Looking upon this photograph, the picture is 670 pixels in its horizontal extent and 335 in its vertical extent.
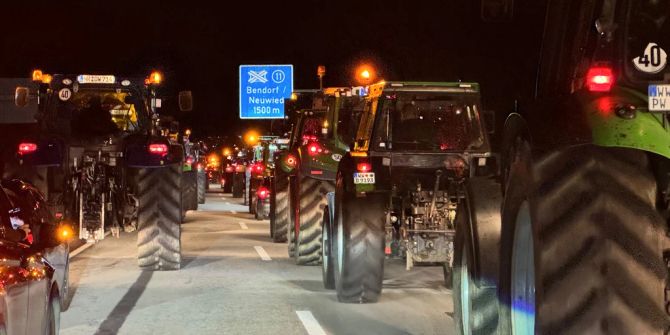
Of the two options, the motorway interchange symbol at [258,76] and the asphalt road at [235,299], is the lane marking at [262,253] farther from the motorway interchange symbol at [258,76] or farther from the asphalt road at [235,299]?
the motorway interchange symbol at [258,76]

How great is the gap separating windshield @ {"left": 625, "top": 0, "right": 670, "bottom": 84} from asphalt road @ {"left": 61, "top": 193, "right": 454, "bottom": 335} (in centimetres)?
562

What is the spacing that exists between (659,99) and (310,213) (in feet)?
38.8

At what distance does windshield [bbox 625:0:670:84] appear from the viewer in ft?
16.7

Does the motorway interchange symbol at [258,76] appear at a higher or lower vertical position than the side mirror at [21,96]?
higher

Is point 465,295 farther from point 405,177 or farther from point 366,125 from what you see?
point 366,125

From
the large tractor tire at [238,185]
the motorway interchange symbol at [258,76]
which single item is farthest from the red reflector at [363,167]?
the large tractor tire at [238,185]

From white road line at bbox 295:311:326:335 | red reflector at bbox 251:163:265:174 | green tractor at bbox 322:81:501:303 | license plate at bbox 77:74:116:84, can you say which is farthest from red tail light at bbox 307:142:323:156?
red reflector at bbox 251:163:265:174

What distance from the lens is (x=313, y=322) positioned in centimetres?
1080

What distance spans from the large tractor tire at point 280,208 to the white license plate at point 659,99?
15850mm

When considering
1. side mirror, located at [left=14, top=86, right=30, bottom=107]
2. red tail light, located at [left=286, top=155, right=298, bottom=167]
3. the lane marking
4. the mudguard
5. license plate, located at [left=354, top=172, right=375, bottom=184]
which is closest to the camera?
the mudguard

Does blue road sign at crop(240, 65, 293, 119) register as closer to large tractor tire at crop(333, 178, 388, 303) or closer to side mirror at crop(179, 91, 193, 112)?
side mirror at crop(179, 91, 193, 112)

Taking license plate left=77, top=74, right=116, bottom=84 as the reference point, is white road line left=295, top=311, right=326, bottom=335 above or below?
below

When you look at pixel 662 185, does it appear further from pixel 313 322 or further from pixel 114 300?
pixel 114 300

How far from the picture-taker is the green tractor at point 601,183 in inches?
177
